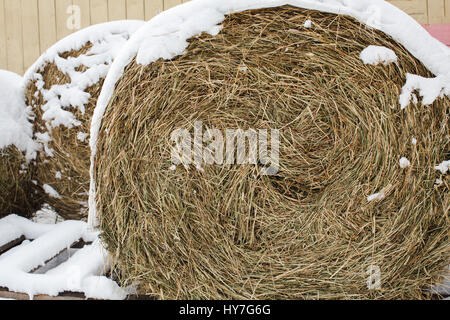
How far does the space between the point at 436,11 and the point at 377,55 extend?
1732mm

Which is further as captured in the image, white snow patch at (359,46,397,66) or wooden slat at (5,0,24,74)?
wooden slat at (5,0,24,74)

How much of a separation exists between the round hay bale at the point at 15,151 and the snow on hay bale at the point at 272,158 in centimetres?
68

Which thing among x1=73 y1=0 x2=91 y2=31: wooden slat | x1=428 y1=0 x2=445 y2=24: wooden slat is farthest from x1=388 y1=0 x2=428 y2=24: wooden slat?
x1=73 y1=0 x2=91 y2=31: wooden slat

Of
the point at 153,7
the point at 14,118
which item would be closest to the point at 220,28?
the point at 14,118

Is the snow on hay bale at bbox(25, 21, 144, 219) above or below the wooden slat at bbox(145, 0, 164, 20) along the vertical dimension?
below

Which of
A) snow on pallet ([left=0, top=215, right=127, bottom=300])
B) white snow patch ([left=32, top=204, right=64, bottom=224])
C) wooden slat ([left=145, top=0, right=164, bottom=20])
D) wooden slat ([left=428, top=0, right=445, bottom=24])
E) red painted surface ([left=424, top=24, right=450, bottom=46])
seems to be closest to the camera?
snow on pallet ([left=0, top=215, right=127, bottom=300])

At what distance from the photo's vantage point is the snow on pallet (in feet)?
3.17

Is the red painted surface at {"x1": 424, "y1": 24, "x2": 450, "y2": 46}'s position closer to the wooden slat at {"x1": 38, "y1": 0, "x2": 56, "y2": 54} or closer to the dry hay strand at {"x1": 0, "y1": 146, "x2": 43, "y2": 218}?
the dry hay strand at {"x1": 0, "y1": 146, "x2": 43, "y2": 218}

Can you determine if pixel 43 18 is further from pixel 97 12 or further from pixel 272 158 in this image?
pixel 272 158

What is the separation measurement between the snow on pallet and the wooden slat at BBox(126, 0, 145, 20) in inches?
61.4

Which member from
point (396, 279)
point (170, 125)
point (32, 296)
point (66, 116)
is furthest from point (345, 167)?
point (66, 116)

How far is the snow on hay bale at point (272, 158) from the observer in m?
0.85
